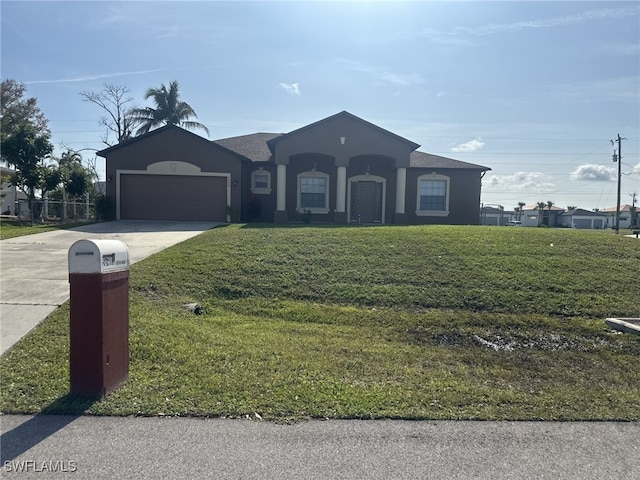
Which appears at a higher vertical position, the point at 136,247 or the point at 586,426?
the point at 136,247

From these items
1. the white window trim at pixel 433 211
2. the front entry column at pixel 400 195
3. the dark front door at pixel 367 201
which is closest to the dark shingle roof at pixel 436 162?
the white window trim at pixel 433 211

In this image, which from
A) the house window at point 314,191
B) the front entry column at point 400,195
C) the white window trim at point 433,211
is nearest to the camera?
the front entry column at point 400,195

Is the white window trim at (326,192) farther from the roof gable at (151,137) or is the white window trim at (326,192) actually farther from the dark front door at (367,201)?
the roof gable at (151,137)

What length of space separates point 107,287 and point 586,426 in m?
4.52

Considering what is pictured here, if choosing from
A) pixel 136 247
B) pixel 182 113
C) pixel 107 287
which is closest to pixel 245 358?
pixel 107 287

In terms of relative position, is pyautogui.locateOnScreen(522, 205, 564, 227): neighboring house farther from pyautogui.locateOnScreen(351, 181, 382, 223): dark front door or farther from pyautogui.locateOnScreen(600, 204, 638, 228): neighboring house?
pyautogui.locateOnScreen(351, 181, 382, 223): dark front door

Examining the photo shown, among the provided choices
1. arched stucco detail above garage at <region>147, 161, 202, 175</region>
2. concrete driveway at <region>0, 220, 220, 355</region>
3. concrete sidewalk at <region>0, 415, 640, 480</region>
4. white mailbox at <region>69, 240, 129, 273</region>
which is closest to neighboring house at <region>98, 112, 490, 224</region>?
arched stucco detail above garage at <region>147, 161, 202, 175</region>

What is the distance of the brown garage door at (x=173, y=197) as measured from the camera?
21130mm

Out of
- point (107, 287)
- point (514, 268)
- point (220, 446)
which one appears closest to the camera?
point (220, 446)

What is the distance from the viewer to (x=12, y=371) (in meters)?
4.85

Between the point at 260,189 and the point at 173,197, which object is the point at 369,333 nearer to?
the point at 173,197

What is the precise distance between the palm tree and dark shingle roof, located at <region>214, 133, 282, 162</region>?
14.5 metres

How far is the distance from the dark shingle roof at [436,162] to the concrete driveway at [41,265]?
41.3 feet

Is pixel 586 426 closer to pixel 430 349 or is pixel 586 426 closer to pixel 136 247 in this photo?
pixel 430 349
